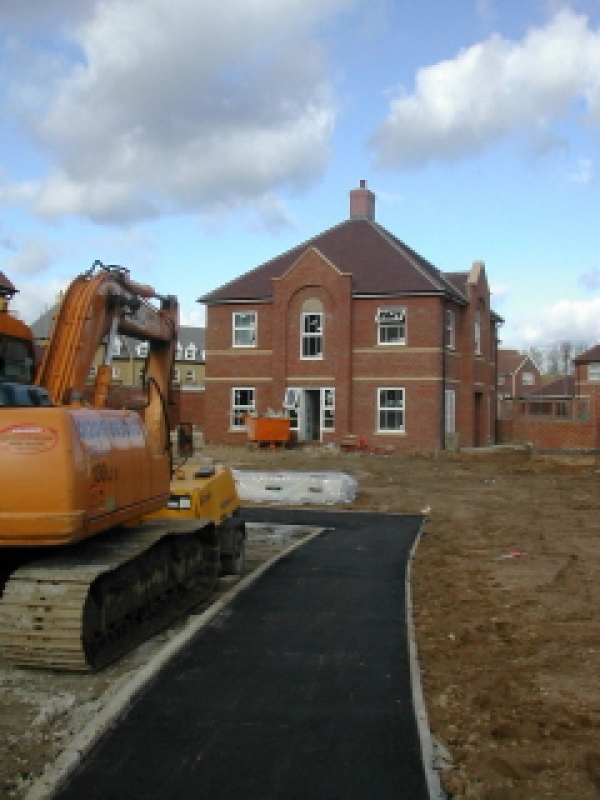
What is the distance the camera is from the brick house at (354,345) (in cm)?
3803

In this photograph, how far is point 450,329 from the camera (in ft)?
130

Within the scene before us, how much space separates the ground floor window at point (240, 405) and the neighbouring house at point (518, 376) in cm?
7157

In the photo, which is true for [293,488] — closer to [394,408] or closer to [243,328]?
[394,408]

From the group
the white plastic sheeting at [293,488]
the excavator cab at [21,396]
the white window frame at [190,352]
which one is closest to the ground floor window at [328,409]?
the white plastic sheeting at [293,488]

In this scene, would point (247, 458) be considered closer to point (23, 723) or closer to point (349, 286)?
point (349, 286)

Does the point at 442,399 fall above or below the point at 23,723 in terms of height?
above

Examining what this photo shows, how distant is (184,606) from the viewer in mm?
10000

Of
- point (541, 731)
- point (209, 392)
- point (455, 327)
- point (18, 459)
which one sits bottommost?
point (541, 731)

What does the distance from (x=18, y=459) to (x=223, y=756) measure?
2725 millimetres

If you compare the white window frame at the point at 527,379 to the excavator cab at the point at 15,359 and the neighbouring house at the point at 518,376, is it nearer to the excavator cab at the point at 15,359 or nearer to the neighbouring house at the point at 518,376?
the neighbouring house at the point at 518,376

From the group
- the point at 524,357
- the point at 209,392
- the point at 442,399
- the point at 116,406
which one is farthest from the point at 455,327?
the point at 524,357

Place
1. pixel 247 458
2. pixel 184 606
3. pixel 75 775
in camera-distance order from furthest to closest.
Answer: pixel 247 458, pixel 184 606, pixel 75 775

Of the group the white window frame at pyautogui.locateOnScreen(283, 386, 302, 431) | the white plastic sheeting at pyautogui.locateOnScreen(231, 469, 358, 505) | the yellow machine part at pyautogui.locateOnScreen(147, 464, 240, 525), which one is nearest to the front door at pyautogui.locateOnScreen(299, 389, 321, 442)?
the white window frame at pyautogui.locateOnScreen(283, 386, 302, 431)

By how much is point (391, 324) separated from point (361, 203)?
798cm
